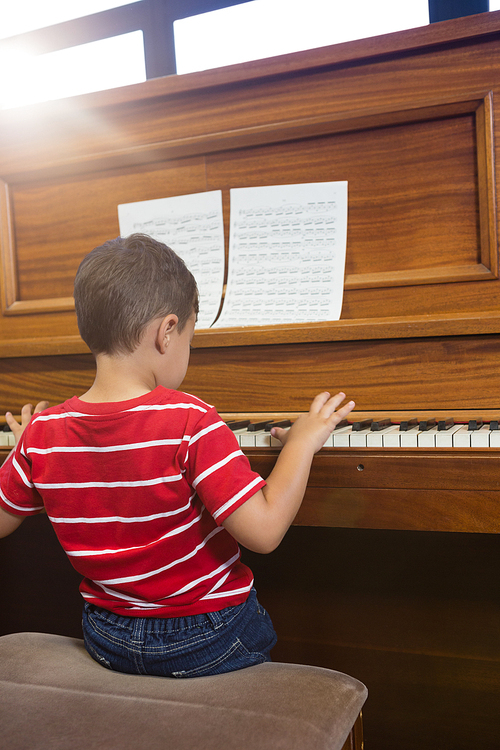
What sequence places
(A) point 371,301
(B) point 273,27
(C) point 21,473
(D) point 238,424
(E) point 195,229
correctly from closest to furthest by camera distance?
(C) point 21,473
(D) point 238,424
(A) point 371,301
(E) point 195,229
(B) point 273,27

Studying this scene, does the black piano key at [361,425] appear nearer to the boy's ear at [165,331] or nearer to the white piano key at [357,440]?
the white piano key at [357,440]

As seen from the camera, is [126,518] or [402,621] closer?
[126,518]

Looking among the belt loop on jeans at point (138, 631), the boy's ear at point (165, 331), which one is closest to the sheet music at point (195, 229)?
the boy's ear at point (165, 331)

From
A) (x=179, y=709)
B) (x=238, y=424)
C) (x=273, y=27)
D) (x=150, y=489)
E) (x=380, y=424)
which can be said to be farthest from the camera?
(x=273, y=27)

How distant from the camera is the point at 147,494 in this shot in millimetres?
849

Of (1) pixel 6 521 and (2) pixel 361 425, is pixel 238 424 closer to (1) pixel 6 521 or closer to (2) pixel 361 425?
(2) pixel 361 425

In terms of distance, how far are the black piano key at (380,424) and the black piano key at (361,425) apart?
21 millimetres

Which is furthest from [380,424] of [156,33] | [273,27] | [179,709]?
[156,33]

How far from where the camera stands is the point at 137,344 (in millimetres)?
928

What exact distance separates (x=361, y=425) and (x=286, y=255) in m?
0.53

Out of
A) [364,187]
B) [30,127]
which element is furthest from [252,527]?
[30,127]

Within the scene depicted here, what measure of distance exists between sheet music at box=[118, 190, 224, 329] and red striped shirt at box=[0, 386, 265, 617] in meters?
0.68

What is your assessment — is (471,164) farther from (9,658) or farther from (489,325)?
(9,658)

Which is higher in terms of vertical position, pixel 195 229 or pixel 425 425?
pixel 195 229
